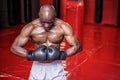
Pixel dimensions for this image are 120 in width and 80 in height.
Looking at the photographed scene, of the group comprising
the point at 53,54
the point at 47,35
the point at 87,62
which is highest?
the point at 47,35

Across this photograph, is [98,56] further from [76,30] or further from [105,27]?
[105,27]

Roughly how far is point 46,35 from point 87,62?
2.59 metres

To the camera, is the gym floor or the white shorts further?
the gym floor

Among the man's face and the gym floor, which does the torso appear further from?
the gym floor

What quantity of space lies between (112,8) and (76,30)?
152 inches

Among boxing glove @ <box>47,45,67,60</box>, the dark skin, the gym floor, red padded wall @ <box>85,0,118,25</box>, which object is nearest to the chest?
the dark skin

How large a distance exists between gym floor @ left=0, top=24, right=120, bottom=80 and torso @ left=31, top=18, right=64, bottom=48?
1717mm

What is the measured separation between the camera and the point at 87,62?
4.41 meters

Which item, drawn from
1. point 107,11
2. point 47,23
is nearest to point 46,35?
point 47,23

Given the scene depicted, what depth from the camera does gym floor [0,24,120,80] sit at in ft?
12.2

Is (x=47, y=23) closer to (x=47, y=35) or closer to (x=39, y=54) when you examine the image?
(x=47, y=35)

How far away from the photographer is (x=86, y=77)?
12.0 feet

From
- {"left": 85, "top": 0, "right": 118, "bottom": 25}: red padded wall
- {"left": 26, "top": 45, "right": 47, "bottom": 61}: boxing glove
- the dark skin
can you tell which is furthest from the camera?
{"left": 85, "top": 0, "right": 118, "bottom": 25}: red padded wall

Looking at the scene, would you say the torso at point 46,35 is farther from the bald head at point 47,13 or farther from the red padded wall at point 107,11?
the red padded wall at point 107,11
